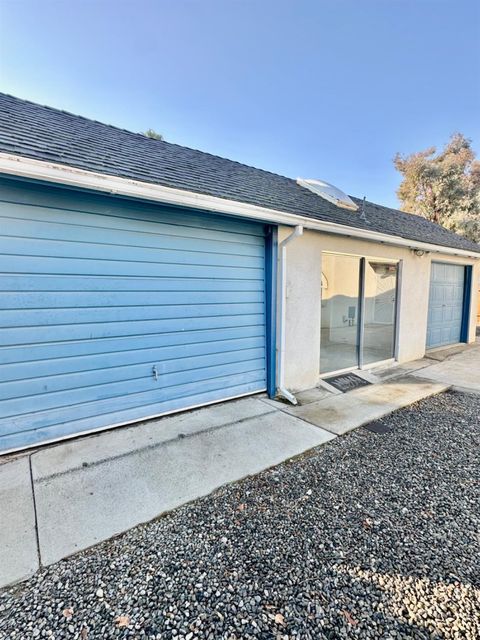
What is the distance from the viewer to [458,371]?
21.4ft

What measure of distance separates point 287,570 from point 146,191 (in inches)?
142

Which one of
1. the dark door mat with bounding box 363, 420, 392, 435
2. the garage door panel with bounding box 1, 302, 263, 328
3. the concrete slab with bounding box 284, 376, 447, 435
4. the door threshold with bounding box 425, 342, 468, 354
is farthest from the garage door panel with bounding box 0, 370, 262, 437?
the door threshold with bounding box 425, 342, 468, 354

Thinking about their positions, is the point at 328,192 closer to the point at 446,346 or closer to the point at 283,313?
the point at 283,313

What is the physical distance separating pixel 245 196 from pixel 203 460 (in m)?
3.61

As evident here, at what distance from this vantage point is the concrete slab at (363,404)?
4.04 metres

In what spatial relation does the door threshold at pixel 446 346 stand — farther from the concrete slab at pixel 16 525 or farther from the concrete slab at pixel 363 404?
the concrete slab at pixel 16 525

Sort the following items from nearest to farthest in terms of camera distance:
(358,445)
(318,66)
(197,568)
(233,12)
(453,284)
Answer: (197,568), (358,445), (233,12), (318,66), (453,284)

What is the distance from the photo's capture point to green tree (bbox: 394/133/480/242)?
1703 cm

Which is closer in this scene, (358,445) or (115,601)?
(115,601)

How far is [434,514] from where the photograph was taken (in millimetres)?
2336

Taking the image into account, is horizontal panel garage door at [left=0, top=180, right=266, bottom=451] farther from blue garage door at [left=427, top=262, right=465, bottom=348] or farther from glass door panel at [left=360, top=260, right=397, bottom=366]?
blue garage door at [left=427, top=262, right=465, bottom=348]

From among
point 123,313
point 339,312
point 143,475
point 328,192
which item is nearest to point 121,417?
point 143,475

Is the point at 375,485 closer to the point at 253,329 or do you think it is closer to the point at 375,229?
the point at 253,329

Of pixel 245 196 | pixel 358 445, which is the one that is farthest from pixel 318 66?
pixel 358 445
